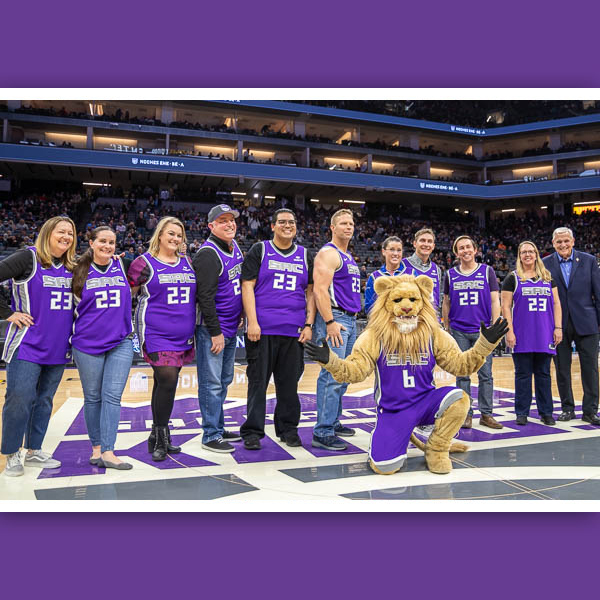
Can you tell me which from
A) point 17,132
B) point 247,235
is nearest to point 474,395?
point 247,235

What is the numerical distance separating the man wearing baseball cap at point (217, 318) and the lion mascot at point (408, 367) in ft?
3.40

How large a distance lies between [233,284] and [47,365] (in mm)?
1419

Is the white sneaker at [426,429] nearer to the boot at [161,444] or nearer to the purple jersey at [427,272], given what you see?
the purple jersey at [427,272]

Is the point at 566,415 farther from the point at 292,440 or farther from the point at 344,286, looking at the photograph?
the point at 292,440

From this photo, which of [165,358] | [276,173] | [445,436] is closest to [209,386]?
[165,358]

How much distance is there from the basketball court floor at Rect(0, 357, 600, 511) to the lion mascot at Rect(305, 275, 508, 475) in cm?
19

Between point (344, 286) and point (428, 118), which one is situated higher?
point (428, 118)

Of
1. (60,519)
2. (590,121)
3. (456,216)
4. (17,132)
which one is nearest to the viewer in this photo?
(60,519)

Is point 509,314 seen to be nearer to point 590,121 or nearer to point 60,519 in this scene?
point 60,519

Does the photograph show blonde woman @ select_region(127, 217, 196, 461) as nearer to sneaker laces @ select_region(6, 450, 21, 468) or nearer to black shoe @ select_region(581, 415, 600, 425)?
sneaker laces @ select_region(6, 450, 21, 468)

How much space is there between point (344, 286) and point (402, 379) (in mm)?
968

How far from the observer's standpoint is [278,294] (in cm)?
358

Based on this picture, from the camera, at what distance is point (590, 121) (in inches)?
1006

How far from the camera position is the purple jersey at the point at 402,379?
307 cm
